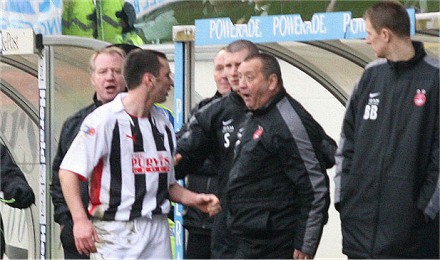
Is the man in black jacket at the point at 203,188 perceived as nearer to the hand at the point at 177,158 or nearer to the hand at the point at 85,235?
the hand at the point at 177,158

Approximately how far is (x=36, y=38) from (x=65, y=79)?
964 mm

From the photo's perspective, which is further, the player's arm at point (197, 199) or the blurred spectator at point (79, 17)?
the blurred spectator at point (79, 17)

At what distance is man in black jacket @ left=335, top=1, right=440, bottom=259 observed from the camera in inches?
196

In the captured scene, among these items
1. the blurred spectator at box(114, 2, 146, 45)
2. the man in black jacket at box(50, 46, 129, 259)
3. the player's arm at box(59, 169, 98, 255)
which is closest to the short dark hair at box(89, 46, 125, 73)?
the man in black jacket at box(50, 46, 129, 259)

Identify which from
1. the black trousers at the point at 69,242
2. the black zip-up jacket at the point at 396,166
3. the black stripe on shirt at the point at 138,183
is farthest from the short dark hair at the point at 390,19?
the black trousers at the point at 69,242

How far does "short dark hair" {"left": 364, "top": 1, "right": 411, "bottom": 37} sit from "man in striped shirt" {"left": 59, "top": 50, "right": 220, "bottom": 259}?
1134 millimetres

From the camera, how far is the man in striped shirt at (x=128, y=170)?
5.40m

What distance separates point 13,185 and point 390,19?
2.68 metres

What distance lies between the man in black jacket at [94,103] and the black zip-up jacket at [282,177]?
1.10 metres

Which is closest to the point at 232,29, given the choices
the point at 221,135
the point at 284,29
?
the point at 284,29

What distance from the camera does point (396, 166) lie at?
501 cm

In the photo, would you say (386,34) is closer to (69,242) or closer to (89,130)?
(89,130)

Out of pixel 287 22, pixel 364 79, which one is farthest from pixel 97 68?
pixel 364 79

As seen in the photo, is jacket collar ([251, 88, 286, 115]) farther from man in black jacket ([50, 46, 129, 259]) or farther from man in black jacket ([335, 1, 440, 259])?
man in black jacket ([50, 46, 129, 259])
